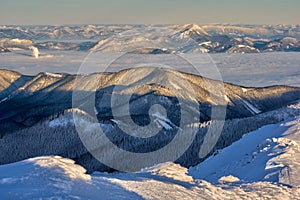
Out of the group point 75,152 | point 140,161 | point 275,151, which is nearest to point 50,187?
point 275,151

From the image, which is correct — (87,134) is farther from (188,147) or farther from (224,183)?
(224,183)

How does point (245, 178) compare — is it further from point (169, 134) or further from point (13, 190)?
point (169, 134)

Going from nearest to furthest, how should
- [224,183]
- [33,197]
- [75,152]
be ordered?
[33,197] < [224,183] < [75,152]

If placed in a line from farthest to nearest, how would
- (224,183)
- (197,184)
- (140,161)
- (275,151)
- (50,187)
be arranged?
(140,161)
(275,151)
(224,183)
(197,184)
(50,187)

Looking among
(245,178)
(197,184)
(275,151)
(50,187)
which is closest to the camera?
(50,187)

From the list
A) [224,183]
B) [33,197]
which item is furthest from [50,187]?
[224,183]

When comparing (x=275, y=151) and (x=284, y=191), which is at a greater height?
(x=275, y=151)

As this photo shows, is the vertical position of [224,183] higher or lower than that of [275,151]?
lower

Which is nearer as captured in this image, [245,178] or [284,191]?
[284,191]

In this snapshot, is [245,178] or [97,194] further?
[245,178]
